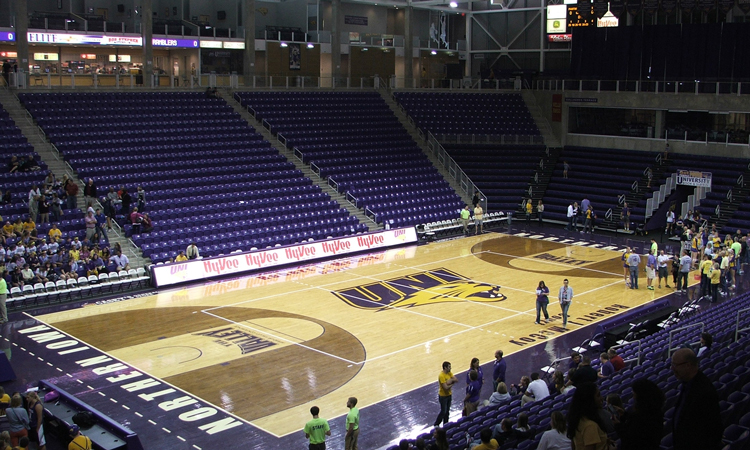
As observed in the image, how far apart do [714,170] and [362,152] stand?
16898 millimetres

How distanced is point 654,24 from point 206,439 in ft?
122

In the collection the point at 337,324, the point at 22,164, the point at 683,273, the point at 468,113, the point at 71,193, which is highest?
the point at 468,113

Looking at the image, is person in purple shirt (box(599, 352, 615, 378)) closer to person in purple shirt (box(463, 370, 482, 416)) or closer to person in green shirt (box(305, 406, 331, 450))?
person in purple shirt (box(463, 370, 482, 416))

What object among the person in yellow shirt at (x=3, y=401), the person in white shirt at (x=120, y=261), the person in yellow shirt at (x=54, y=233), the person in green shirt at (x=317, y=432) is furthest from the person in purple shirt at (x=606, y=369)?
the person in yellow shirt at (x=54, y=233)

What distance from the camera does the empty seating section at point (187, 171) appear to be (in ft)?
97.5

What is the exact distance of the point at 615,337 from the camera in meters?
18.8

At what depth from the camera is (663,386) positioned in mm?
11109

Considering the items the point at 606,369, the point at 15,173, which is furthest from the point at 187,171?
the point at 606,369

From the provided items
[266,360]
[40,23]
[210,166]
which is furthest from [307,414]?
[40,23]

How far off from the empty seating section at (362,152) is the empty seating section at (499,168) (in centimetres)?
223

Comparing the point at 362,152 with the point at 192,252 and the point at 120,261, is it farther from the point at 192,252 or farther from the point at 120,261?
the point at 120,261

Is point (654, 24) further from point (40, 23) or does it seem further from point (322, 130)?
point (40, 23)

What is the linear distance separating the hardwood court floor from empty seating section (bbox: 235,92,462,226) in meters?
5.20

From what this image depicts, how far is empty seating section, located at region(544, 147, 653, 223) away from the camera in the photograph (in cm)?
3872
